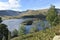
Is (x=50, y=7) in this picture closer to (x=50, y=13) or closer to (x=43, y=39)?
(x=50, y=13)

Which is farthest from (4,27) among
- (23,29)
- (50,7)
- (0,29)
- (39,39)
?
(39,39)

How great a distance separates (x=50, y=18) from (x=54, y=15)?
1.62m

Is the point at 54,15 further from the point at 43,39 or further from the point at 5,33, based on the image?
the point at 43,39

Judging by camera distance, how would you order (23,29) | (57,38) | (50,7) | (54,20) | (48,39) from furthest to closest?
1. (23,29)
2. (50,7)
3. (54,20)
4. (48,39)
5. (57,38)

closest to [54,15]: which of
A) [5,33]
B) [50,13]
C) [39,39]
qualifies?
[50,13]

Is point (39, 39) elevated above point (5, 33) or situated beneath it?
elevated above

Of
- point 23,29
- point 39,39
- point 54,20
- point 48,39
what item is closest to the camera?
point 48,39

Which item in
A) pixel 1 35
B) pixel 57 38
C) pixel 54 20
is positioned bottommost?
pixel 1 35

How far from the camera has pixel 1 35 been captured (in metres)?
50.7

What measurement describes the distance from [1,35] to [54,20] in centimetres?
1576

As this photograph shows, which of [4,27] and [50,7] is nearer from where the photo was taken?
[50,7]

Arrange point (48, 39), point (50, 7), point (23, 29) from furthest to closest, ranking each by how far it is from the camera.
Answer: point (23, 29) → point (50, 7) → point (48, 39)

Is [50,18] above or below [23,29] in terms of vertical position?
above

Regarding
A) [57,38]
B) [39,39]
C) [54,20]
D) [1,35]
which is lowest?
[1,35]
